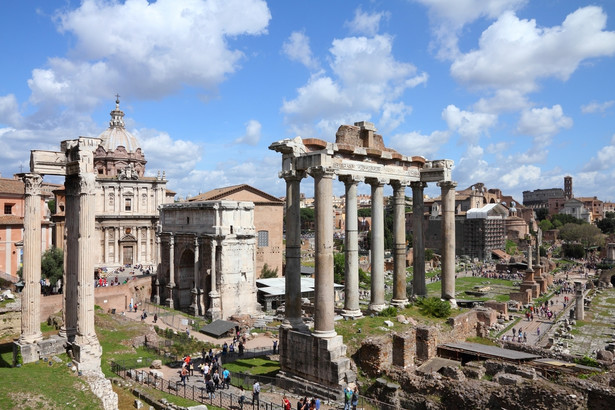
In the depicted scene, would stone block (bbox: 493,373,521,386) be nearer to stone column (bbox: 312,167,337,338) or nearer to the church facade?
stone column (bbox: 312,167,337,338)

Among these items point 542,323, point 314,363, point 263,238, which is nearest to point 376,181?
point 314,363

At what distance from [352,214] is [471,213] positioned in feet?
243

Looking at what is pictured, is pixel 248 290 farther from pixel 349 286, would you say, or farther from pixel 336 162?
pixel 336 162

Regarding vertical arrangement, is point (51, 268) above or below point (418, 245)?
below

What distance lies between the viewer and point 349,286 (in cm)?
1672

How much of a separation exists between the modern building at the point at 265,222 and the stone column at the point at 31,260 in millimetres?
36329

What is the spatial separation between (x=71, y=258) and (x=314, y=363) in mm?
8787

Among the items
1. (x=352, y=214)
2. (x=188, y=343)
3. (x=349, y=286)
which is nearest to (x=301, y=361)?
(x=349, y=286)

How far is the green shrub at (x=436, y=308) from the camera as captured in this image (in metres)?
17.4

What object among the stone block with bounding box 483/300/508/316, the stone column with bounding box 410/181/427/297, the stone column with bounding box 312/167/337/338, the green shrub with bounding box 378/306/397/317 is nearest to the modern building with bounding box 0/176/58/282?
the green shrub with bounding box 378/306/397/317

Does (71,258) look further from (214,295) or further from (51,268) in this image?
(51,268)

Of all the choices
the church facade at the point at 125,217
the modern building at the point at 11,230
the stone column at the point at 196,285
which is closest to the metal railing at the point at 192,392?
the stone column at the point at 196,285

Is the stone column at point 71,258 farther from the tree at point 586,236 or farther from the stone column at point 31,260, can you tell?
the tree at point 586,236

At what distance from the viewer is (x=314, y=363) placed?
1360 cm
